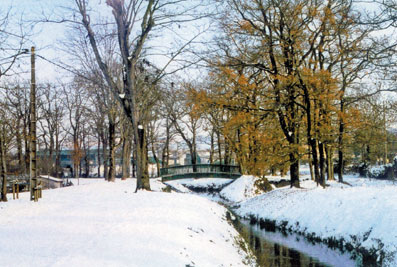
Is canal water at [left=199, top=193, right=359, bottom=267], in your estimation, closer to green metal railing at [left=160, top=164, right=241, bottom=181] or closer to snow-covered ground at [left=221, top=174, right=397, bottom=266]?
snow-covered ground at [left=221, top=174, right=397, bottom=266]

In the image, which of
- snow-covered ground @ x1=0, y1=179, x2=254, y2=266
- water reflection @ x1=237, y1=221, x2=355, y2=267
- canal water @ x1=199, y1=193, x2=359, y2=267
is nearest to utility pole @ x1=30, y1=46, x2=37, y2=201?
snow-covered ground @ x1=0, y1=179, x2=254, y2=266

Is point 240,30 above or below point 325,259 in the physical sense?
above

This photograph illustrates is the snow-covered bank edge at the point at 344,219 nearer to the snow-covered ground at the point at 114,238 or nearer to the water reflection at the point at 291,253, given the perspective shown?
the water reflection at the point at 291,253

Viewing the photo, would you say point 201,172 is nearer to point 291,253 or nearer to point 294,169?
point 294,169

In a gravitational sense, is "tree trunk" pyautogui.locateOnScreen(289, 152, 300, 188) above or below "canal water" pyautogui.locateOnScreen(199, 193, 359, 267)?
above

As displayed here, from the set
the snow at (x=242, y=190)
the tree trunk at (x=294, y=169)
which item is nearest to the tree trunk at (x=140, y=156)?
the tree trunk at (x=294, y=169)

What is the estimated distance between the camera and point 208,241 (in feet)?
28.3

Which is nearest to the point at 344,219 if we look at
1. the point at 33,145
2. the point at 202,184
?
the point at 33,145

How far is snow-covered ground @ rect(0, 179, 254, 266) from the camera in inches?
239

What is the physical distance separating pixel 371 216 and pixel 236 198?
15614 millimetres

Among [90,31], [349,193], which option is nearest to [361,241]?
[349,193]

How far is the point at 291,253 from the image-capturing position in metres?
12.4

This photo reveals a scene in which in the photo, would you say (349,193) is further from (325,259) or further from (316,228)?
(325,259)

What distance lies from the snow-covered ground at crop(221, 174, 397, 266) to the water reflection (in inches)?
23.4
